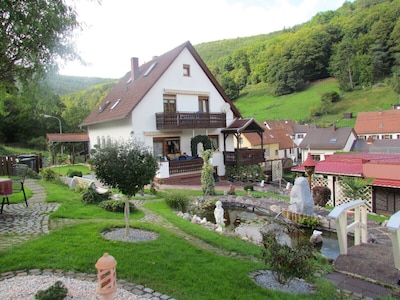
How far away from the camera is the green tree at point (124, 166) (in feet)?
22.9

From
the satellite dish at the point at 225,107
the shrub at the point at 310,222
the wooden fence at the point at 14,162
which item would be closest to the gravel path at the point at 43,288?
the shrub at the point at 310,222

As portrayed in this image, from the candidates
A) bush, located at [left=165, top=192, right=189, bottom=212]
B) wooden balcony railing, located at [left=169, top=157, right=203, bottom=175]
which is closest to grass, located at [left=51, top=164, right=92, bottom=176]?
wooden balcony railing, located at [left=169, top=157, right=203, bottom=175]

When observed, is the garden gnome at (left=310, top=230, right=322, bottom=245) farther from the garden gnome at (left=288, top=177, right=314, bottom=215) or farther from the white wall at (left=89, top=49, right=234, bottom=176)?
the white wall at (left=89, top=49, right=234, bottom=176)

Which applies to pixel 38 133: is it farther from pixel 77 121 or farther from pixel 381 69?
pixel 381 69

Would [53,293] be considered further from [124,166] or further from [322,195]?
[322,195]

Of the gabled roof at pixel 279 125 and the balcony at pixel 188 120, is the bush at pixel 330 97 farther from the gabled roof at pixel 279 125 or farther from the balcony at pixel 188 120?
the balcony at pixel 188 120

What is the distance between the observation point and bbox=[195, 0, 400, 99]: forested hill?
69.6m

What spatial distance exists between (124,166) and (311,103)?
66250 millimetres

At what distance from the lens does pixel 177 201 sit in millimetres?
12547

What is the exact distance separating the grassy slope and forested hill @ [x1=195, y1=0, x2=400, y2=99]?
119 inches

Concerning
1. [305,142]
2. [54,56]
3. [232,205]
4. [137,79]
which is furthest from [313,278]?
[305,142]

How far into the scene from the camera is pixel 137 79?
23.4 meters

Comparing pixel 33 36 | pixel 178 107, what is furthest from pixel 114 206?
pixel 178 107

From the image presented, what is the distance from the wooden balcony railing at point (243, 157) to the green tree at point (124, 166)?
1568cm
